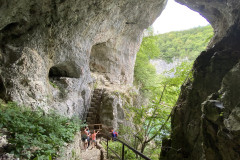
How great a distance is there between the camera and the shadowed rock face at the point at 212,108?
3117mm

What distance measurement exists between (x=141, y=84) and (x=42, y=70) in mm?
14151

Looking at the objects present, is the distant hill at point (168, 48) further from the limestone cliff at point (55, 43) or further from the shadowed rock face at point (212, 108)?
the shadowed rock face at point (212, 108)

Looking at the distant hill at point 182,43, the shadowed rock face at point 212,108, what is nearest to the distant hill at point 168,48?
the distant hill at point 182,43

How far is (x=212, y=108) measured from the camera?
3.40 meters

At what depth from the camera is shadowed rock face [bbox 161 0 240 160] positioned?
3.12 meters

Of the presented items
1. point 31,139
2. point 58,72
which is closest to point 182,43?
point 58,72

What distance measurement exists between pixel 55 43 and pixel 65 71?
2753 millimetres

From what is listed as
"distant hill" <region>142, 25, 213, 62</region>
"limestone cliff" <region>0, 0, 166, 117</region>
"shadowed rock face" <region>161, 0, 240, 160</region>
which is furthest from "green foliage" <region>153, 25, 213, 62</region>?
"shadowed rock face" <region>161, 0, 240, 160</region>

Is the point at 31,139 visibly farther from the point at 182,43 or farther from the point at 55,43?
the point at 182,43

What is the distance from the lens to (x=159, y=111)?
579 cm

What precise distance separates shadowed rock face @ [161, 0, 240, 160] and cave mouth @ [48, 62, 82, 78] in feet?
22.5

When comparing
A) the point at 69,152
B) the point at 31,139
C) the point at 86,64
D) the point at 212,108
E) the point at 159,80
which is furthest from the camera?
the point at 159,80

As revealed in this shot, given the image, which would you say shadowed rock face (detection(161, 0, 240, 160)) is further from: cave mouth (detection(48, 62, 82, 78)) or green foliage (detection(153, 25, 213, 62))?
green foliage (detection(153, 25, 213, 62))

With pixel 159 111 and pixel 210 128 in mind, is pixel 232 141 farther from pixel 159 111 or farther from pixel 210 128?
pixel 159 111
